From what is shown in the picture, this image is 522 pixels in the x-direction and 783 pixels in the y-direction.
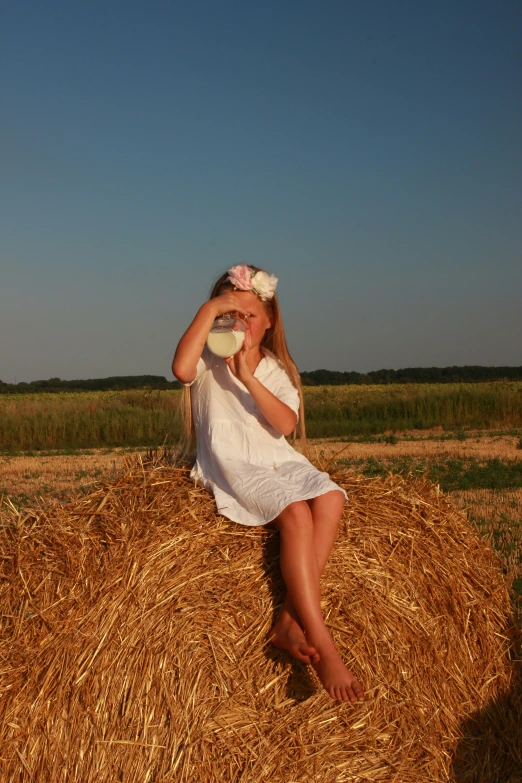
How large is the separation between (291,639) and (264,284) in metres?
1.50

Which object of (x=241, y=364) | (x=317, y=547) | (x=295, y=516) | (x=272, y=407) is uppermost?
(x=241, y=364)

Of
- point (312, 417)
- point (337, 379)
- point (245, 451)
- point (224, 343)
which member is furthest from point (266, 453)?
point (337, 379)

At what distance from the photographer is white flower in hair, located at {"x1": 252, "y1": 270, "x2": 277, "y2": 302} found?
3.44 m

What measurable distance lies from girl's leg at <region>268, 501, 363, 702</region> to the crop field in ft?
47.6

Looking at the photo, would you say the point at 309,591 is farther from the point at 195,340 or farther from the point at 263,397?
the point at 195,340

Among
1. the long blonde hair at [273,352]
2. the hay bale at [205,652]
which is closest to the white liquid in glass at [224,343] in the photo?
the long blonde hair at [273,352]

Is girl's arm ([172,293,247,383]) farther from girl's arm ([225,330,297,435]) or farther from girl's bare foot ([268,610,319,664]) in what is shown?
girl's bare foot ([268,610,319,664])

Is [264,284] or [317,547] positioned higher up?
[264,284]

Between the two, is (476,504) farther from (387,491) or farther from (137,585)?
(137,585)

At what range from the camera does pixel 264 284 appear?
3457 mm

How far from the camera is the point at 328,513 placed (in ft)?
9.77

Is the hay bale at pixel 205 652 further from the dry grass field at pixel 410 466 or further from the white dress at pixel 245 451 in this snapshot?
the dry grass field at pixel 410 466

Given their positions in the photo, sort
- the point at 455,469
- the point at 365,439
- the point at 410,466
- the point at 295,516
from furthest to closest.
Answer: the point at 365,439 → the point at 410,466 → the point at 455,469 → the point at 295,516

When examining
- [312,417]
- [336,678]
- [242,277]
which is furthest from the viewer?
[312,417]
